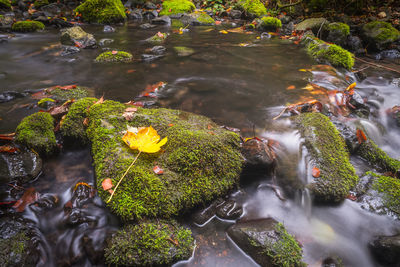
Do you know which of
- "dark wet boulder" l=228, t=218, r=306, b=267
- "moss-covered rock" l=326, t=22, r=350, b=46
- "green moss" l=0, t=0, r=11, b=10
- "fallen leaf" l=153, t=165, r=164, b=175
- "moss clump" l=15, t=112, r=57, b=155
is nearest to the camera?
"dark wet boulder" l=228, t=218, r=306, b=267

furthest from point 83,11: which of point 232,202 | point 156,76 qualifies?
point 232,202

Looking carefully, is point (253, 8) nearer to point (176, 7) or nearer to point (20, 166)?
point (176, 7)

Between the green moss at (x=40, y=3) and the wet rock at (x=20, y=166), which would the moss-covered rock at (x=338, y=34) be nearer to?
the wet rock at (x=20, y=166)

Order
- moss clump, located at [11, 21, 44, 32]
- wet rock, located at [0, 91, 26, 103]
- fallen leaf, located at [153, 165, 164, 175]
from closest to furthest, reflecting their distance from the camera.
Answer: fallen leaf, located at [153, 165, 164, 175], wet rock, located at [0, 91, 26, 103], moss clump, located at [11, 21, 44, 32]

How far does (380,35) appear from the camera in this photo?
26.5 ft

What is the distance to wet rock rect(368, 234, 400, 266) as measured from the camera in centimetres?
209

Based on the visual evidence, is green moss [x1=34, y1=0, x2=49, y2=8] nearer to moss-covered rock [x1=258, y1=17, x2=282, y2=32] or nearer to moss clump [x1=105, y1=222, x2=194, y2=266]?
moss-covered rock [x1=258, y1=17, x2=282, y2=32]

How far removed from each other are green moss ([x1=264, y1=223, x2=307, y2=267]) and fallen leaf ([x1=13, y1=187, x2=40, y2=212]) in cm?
262

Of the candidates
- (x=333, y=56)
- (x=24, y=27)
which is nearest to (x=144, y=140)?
(x=333, y=56)

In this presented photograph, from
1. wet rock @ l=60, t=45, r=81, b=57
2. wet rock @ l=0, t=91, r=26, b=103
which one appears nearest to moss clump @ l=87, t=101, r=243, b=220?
wet rock @ l=0, t=91, r=26, b=103

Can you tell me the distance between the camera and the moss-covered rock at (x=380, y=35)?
8.00 meters

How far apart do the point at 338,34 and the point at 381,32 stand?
58.2 inches

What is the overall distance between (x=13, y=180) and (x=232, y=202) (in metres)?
2.63

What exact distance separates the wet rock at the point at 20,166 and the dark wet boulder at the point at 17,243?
0.51 meters
